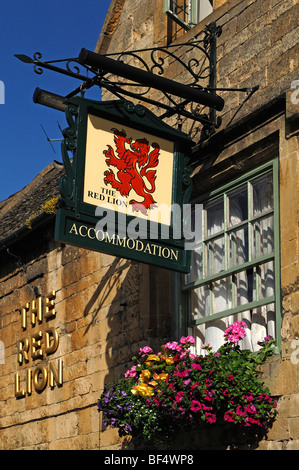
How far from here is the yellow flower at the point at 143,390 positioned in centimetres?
710

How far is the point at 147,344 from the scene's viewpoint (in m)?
8.28

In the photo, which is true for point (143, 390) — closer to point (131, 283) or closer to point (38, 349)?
point (131, 283)

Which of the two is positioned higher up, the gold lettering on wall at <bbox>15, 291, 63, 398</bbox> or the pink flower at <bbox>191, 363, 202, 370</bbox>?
the gold lettering on wall at <bbox>15, 291, 63, 398</bbox>

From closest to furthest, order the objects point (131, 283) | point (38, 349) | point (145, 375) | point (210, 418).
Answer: point (210, 418) < point (145, 375) < point (131, 283) < point (38, 349)

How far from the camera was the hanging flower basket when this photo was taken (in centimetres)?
650

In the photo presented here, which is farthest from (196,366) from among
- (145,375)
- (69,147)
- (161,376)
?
(69,147)

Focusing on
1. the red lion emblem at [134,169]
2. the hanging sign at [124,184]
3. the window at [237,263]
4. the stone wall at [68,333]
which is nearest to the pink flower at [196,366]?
the window at [237,263]

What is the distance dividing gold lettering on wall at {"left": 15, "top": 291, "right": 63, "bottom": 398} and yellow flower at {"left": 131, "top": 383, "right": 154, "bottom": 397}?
2.64 m

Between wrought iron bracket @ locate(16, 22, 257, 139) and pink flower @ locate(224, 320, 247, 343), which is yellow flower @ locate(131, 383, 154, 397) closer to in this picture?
pink flower @ locate(224, 320, 247, 343)

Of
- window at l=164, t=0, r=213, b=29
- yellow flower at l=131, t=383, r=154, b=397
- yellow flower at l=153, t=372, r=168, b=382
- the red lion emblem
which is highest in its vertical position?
window at l=164, t=0, r=213, b=29

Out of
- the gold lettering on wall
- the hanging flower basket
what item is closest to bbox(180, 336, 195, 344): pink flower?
the hanging flower basket

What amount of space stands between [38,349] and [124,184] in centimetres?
365

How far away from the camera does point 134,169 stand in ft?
24.6

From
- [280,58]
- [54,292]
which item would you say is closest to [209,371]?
[280,58]
